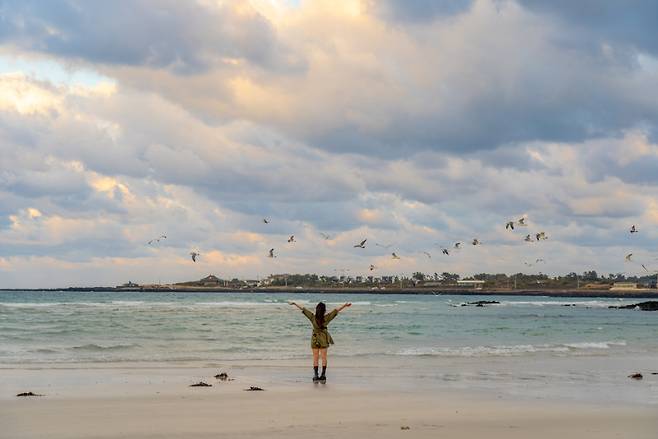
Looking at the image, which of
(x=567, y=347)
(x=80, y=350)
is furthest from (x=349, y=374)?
(x=567, y=347)

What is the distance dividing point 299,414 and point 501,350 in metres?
20.5

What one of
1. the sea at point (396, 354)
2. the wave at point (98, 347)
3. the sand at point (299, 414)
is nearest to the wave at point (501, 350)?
the sea at point (396, 354)

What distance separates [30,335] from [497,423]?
31561 millimetres

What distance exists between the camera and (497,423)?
1387 centimetres

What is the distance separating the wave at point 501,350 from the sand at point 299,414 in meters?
12.8

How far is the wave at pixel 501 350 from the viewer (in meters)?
31.2

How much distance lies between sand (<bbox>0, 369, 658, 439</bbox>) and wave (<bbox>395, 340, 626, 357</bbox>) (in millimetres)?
12774

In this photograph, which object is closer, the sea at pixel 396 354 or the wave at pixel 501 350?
the sea at pixel 396 354

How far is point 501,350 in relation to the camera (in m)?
33.7

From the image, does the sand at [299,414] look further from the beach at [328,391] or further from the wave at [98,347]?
the wave at [98,347]

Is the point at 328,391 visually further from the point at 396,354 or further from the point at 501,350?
the point at 501,350

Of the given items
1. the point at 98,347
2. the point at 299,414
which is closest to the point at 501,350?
the point at 98,347

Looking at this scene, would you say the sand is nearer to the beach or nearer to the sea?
the beach

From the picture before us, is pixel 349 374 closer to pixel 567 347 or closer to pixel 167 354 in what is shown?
pixel 167 354
